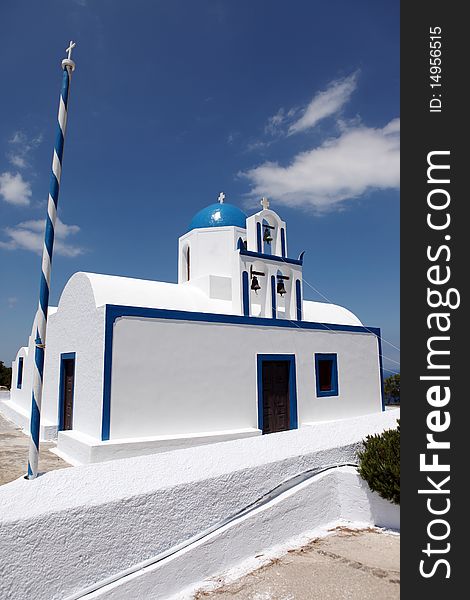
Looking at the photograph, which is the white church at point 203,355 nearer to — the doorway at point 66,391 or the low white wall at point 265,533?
the doorway at point 66,391

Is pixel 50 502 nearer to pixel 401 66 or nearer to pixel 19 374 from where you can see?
pixel 401 66

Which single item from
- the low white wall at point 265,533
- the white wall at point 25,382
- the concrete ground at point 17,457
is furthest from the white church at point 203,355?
the low white wall at point 265,533

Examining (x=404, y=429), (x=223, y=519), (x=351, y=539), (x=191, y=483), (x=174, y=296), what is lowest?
(x=351, y=539)

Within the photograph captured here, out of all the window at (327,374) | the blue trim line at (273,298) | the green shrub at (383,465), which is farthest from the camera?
the window at (327,374)

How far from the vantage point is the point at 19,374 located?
16.7 metres

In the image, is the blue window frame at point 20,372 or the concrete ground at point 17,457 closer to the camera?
the concrete ground at point 17,457

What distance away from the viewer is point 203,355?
8.62 metres

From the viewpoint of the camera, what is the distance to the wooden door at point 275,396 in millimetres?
9508

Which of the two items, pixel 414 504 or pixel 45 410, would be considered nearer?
pixel 414 504

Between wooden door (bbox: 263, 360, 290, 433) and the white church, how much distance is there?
0.08ft

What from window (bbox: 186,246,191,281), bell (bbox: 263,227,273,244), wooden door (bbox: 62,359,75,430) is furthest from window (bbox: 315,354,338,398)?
wooden door (bbox: 62,359,75,430)

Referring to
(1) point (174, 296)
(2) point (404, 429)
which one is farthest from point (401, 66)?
(1) point (174, 296)

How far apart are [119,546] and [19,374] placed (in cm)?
1565

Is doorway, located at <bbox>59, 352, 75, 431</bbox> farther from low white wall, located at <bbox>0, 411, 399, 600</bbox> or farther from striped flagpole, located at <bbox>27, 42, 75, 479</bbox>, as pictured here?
low white wall, located at <bbox>0, 411, 399, 600</bbox>
